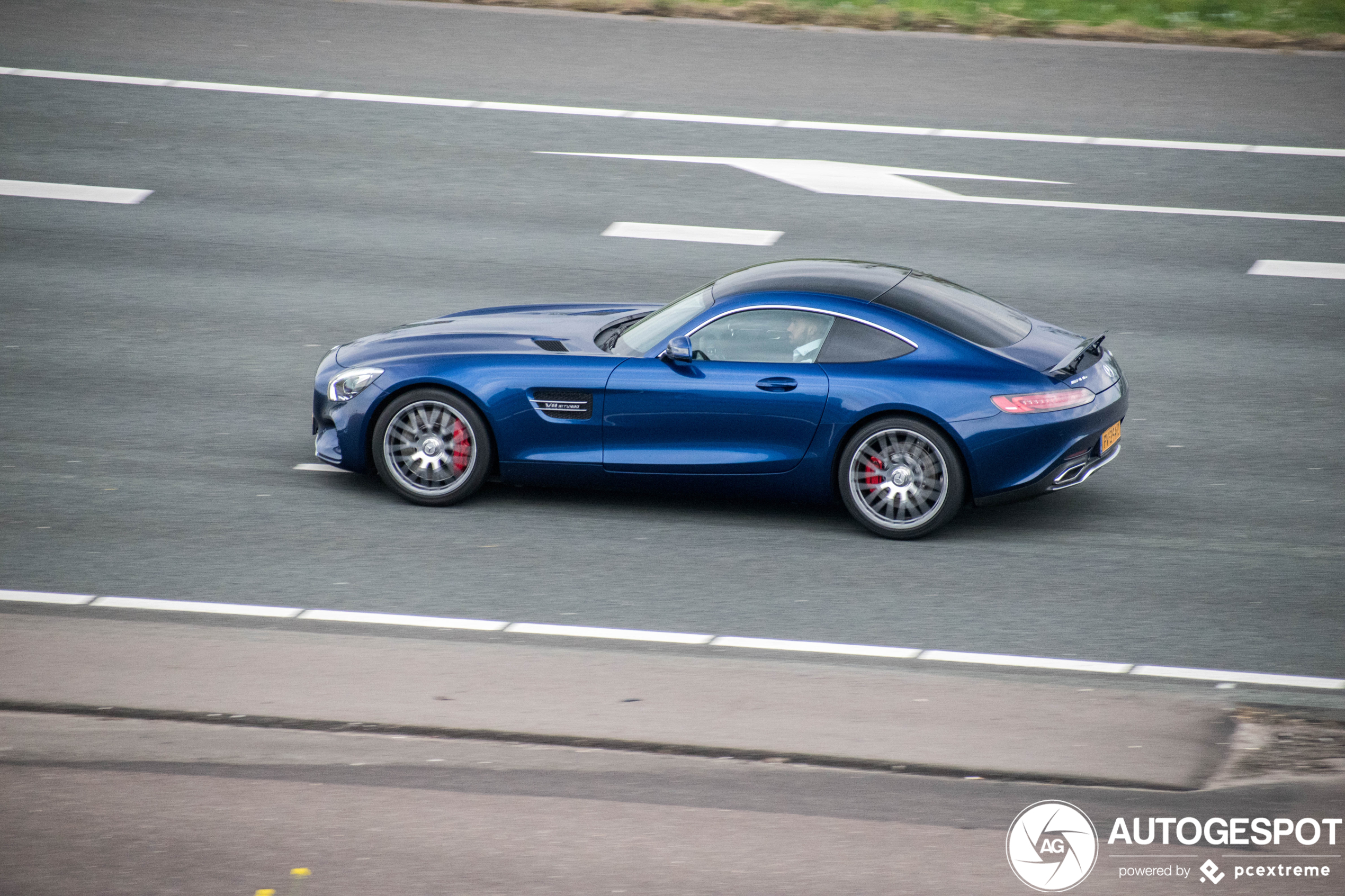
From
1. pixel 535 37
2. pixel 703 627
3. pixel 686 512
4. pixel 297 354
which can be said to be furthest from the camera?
pixel 535 37

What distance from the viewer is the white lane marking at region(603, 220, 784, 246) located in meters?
13.4

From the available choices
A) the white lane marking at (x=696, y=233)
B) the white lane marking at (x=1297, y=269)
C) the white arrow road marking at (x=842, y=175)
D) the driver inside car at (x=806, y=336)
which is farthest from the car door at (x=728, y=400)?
the white arrow road marking at (x=842, y=175)

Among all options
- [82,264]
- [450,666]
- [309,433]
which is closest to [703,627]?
[450,666]

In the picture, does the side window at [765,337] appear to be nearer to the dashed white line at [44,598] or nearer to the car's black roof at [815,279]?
the car's black roof at [815,279]

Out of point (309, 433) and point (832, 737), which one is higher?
point (309, 433)

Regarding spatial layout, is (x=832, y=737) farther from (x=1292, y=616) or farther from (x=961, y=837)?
(x=1292, y=616)

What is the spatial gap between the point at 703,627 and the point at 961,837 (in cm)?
218

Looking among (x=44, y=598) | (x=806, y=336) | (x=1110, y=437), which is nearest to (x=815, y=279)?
(x=806, y=336)

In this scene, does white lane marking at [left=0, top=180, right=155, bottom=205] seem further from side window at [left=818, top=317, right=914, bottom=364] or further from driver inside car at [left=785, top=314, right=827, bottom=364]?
side window at [left=818, top=317, right=914, bottom=364]

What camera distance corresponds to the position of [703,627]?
306 inches

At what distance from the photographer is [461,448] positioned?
9.13 metres

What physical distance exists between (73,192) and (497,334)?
667cm

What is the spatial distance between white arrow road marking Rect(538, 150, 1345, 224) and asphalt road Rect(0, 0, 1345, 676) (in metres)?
0.13

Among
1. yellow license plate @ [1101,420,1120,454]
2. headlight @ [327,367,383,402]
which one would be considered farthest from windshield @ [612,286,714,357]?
yellow license plate @ [1101,420,1120,454]
